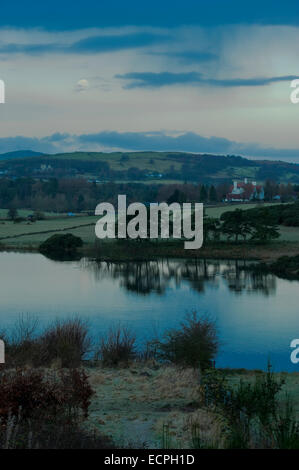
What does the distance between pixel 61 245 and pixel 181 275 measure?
14.9 m

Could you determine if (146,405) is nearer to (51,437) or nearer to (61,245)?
(51,437)

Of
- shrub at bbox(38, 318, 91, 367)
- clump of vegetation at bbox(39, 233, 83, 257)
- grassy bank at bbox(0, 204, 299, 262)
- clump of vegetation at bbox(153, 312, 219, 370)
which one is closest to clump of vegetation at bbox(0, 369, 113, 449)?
shrub at bbox(38, 318, 91, 367)

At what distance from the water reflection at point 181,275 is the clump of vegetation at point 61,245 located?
13.7ft

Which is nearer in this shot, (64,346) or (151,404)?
(151,404)

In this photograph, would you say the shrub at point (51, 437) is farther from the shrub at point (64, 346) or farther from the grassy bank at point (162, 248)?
the grassy bank at point (162, 248)

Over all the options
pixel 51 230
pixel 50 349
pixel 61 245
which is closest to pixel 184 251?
pixel 61 245

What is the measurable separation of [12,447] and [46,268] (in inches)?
1315

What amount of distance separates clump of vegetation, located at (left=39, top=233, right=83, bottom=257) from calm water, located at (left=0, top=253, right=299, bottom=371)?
5163 millimetres

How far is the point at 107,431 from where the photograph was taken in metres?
7.57

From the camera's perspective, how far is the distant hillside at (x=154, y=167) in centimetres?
12718

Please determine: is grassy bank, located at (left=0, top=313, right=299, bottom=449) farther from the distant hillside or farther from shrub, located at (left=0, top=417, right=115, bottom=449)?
the distant hillside

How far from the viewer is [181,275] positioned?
36000mm

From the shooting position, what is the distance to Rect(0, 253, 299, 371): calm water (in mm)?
19703
